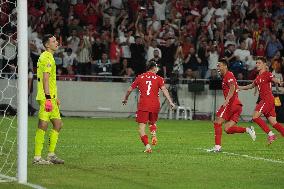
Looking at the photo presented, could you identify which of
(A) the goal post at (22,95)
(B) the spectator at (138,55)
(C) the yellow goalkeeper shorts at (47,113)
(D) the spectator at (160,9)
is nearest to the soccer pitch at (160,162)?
(A) the goal post at (22,95)

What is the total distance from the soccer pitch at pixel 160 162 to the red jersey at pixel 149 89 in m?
0.93

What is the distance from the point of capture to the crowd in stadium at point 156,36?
30094 millimetres

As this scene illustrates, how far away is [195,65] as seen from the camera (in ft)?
102

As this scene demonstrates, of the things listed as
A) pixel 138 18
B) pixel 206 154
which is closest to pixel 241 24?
pixel 138 18

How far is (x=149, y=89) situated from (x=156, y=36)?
14121 millimetres

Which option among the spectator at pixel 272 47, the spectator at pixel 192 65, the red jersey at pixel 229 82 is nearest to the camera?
the red jersey at pixel 229 82

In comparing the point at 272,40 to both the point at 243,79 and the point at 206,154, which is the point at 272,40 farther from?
the point at 206,154

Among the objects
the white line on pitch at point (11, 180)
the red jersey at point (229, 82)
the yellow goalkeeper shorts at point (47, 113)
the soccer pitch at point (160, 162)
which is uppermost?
the red jersey at point (229, 82)

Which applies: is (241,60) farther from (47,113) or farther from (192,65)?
(47,113)

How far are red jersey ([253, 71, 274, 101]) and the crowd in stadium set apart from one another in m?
9.68

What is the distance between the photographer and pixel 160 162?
47.8ft

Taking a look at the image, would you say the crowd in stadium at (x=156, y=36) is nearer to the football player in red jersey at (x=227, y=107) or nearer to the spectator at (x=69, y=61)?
the spectator at (x=69, y=61)

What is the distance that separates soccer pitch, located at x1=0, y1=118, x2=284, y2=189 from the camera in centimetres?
1148

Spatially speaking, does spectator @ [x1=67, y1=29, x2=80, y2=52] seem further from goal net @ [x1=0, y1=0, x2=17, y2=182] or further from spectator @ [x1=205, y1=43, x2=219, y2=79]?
spectator @ [x1=205, y1=43, x2=219, y2=79]
